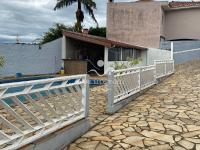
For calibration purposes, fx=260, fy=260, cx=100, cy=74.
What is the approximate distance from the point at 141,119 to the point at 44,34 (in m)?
32.5

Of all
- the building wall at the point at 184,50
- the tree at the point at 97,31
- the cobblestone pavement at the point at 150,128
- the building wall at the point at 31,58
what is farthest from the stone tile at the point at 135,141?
the tree at the point at 97,31

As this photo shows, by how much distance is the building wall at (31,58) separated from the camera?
18125 mm

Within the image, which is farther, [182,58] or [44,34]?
[44,34]

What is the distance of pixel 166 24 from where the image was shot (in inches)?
1148

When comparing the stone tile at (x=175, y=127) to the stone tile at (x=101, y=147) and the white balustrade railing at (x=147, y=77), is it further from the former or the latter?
the white balustrade railing at (x=147, y=77)

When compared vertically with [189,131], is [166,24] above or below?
above

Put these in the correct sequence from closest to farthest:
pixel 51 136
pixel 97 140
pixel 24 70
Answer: pixel 51 136 → pixel 97 140 → pixel 24 70

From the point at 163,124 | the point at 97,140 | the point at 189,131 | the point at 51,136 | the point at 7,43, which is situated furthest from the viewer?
the point at 7,43

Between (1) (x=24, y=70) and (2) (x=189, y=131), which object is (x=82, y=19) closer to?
(1) (x=24, y=70)

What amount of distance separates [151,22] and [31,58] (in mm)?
13506

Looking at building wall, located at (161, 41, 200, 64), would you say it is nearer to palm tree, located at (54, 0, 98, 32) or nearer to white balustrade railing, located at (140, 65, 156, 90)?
palm tree, located at (54, 0, 98, 32)

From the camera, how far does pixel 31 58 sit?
64.7 feet

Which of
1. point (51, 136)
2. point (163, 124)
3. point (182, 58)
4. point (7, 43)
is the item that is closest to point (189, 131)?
point (163, 124)

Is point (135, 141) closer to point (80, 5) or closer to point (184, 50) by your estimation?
point (184, 50)
